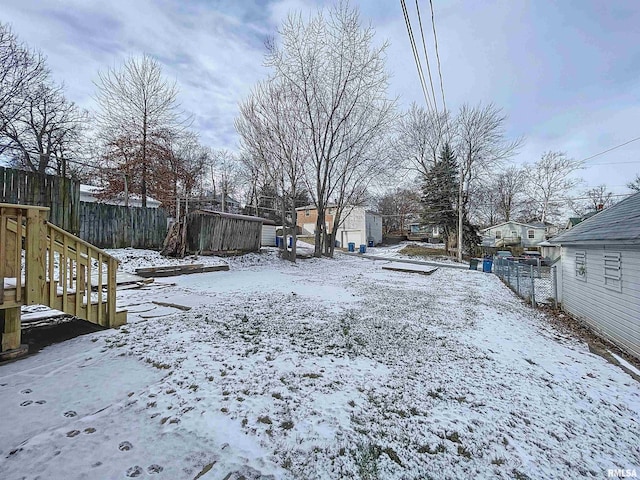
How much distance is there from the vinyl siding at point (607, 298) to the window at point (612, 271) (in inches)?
2.7

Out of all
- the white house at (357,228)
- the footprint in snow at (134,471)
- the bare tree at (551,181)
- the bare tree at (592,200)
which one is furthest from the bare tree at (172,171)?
the bare tree at (592,200)

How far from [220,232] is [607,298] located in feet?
37.6

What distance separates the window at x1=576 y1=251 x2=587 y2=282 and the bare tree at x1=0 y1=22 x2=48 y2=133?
20223 millimetres

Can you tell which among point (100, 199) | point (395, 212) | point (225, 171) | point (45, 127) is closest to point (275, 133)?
point (100, 199)

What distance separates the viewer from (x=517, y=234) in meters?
31.4

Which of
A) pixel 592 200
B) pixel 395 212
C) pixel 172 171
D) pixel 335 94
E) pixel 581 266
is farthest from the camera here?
pixel 395 212

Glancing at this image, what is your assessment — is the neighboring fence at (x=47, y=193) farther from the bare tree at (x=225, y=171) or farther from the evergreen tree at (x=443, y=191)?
the evergreen tree at (x=443, y=191)

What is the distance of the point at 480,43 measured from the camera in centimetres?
700

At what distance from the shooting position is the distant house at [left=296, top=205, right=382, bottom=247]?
26781 mm

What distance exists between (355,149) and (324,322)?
12.1 m

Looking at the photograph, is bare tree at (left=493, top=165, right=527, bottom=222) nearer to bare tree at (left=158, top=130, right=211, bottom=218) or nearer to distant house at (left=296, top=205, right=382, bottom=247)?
distant house at (left=296, top=205, right=382, bottom=247)

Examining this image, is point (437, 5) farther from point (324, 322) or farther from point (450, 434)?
point (450, 434)

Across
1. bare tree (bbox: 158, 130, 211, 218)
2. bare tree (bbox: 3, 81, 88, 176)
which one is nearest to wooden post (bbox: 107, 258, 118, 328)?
bare tree (bbox: 158, 130, 211, 218)

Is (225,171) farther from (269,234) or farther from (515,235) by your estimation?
(515,235)
